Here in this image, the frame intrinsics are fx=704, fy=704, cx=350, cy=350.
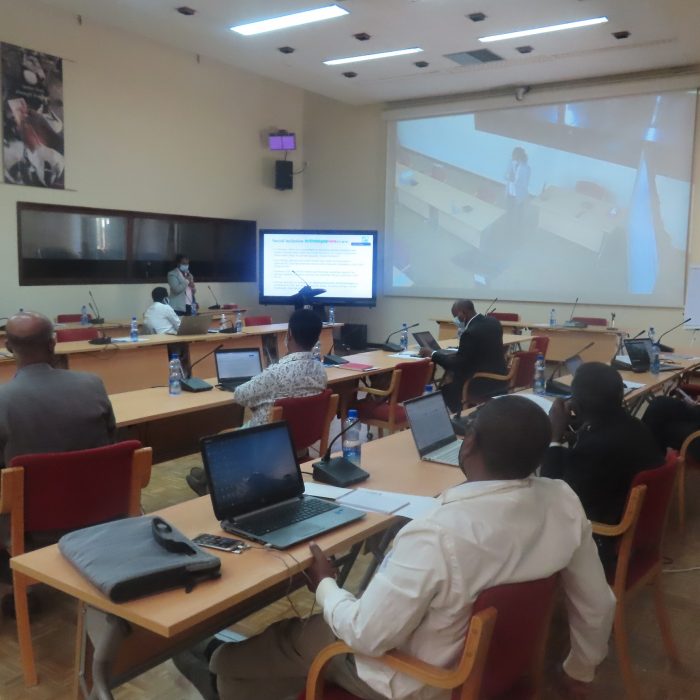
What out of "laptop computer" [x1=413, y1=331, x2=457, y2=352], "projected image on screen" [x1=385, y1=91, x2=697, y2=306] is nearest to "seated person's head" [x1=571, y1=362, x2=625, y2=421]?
"laptop computer" [x1=413, y1=331, x2=457, y2=352]

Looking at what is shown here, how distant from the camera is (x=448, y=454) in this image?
2.84 meters

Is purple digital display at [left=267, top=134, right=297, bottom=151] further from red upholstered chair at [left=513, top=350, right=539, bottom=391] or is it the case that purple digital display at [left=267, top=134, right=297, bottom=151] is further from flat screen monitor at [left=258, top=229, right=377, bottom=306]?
red upholstered chair at [left=513, top=350, right=539, bottom=391]

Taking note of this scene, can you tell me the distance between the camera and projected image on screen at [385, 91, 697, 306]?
28.6 ft

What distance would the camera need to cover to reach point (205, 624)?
196 cm

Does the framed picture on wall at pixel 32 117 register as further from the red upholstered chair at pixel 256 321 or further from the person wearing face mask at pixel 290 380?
the person wearing face mask at pixel 290 380

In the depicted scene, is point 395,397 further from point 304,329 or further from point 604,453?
point 604,453

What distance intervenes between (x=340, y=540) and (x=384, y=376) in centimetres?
335

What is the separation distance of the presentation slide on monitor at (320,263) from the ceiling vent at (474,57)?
2827mm

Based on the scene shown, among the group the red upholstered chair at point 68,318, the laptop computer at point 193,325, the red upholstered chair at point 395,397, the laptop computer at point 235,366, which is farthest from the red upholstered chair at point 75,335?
the red upholstered chair at point 395,397

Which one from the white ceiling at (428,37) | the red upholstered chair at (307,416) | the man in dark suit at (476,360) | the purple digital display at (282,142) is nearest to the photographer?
the red upholstered chair at (307,416)

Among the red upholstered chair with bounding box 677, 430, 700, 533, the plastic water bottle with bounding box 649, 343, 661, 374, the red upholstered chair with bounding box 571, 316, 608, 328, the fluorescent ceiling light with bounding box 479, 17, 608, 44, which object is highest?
the fluorescent ceiling light with bounding box 479, 17, 608, 44

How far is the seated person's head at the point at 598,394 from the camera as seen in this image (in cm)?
254

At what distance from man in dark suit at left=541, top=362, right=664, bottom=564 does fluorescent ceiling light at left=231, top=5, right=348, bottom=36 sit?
5468 millimetres

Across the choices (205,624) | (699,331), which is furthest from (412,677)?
(699,331)
